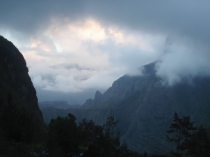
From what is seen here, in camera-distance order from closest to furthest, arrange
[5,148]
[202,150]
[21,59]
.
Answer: [5,148], [202,150], [21,59]

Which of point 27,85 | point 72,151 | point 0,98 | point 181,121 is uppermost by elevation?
point 27,85

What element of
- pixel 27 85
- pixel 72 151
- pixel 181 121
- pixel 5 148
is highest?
pixel 27 85

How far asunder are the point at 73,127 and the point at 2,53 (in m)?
113

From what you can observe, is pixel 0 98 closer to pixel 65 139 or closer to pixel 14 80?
pixel 14 80

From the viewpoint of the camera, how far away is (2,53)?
148m

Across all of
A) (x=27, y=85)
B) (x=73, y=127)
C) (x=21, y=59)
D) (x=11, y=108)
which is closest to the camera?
(x=11, y=108)

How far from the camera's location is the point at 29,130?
46.1 metres

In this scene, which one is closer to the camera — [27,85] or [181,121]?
[181,121]

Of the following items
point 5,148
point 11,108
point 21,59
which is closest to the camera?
point 5,148

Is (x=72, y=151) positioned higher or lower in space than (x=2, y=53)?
lower

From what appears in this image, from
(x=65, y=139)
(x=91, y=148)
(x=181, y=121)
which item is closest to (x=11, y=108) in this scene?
(x=65, y=139)

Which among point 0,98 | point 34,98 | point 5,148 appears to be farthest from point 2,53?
point 5,148

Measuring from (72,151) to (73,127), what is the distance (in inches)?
246

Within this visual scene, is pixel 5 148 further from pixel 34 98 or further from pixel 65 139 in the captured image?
pixel 34 98
